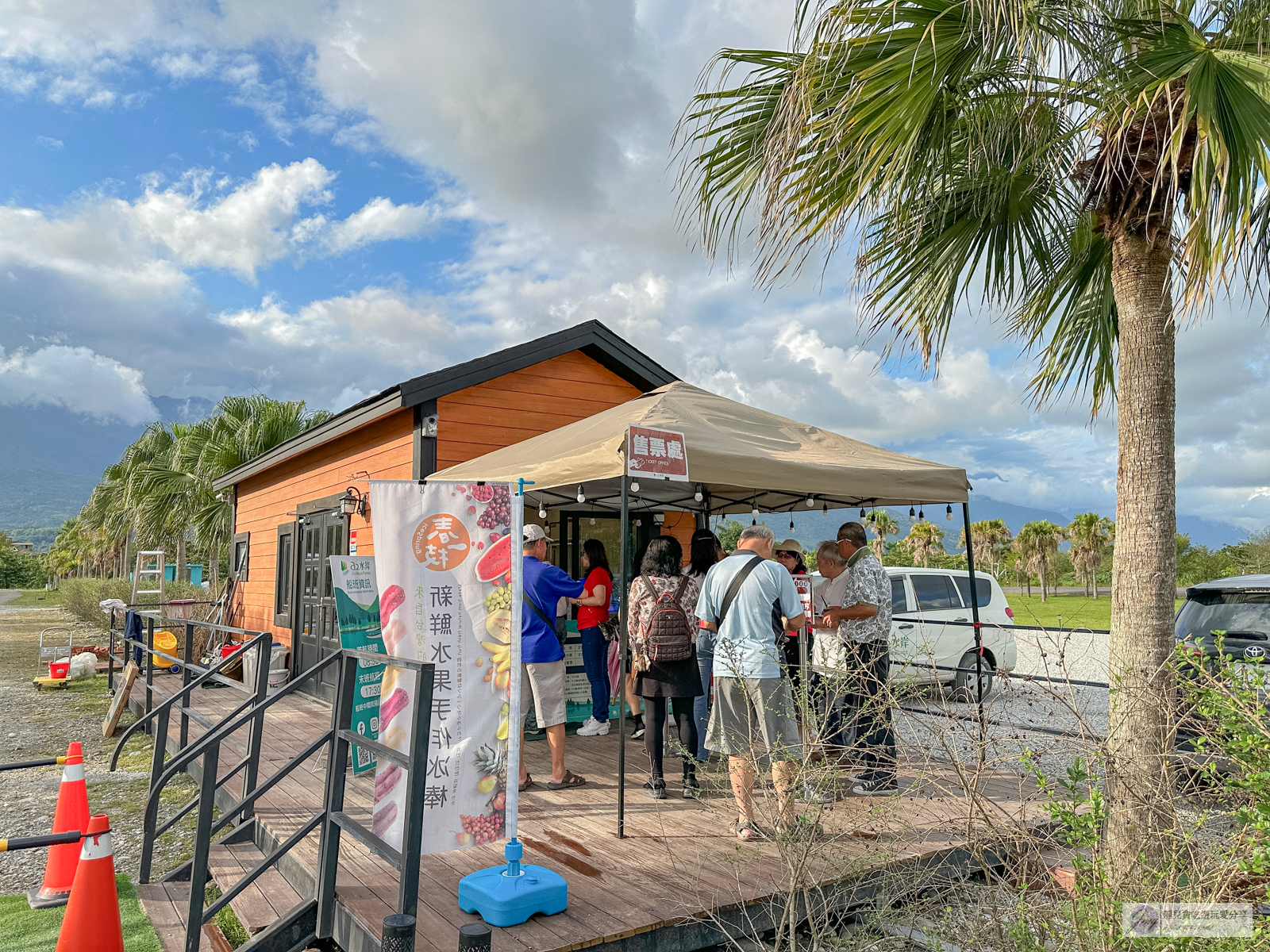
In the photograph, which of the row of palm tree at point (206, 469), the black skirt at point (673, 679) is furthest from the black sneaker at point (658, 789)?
the row of palm tree at point (206, 469)

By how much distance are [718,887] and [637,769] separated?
2441mm

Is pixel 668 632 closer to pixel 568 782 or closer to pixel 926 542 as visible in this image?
pixel 568 782

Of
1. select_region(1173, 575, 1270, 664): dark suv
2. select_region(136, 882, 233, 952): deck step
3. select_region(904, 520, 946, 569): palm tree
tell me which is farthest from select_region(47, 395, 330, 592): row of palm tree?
select_region(904, 520, 946, 569): palm tree

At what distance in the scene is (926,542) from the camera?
143 feet

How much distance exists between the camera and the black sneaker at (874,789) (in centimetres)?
521

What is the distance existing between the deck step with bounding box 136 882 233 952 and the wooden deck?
43 centimetres

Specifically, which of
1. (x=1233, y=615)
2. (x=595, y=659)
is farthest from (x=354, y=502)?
(x=1233, y=615)

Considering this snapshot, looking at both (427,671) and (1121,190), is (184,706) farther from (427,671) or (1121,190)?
(1121,190)

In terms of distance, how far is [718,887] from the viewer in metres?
3.85

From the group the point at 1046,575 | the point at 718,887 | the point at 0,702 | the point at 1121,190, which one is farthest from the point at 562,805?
the point at 1046,575

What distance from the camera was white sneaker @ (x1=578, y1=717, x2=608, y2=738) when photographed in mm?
7832

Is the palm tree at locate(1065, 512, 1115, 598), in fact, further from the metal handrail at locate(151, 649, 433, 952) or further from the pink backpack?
the metal handrail at locate(151, 649, 433, 952)

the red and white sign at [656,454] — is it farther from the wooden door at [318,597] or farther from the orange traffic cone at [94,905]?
the wooden door at [318,597]

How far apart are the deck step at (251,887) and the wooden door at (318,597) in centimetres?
460
